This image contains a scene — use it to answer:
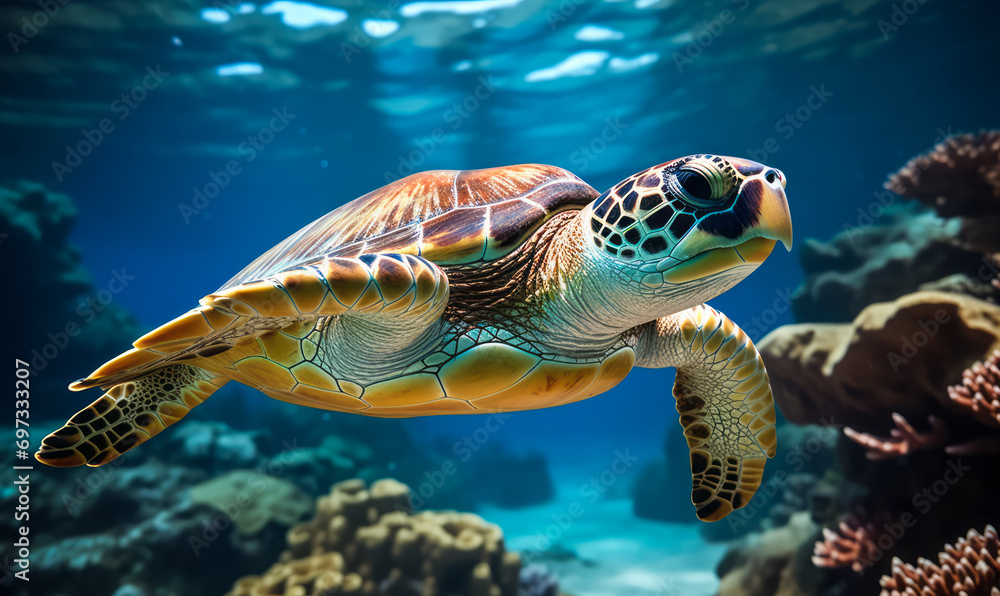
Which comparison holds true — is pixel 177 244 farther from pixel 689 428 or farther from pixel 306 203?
pixel 689 428

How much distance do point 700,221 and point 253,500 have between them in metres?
6.42

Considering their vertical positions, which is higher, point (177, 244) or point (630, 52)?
point (630, 52)

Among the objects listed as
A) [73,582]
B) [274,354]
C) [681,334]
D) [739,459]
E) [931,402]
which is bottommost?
[73,582]

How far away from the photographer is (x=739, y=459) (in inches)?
99.3

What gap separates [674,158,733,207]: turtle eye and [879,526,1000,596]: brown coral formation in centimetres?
220

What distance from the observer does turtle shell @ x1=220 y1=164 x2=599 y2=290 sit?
6.12ft

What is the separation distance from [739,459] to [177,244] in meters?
34.2

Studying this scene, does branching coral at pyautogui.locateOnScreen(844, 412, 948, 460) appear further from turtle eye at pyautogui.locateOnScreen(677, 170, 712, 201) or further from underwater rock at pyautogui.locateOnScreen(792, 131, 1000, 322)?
turtle eye at pyautogui.locateOnScreen(677, 170, 712, 201)

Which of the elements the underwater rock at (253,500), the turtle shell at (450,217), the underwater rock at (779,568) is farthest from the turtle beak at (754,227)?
the underwater rock at (253,500)

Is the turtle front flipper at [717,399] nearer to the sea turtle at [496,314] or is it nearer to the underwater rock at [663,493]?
the sea turtle at [496,314]

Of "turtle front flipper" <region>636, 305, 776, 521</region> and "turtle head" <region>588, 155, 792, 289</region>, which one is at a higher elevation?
"turtle head" <region>588, 155, 792, 289</region>

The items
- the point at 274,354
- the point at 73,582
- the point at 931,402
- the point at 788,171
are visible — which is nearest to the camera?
the point at 274,354

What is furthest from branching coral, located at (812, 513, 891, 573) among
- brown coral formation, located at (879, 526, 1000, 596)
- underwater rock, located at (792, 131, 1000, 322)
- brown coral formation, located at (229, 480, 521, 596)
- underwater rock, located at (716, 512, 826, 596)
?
brown coral formation, located at (229, 480, 521, 596)

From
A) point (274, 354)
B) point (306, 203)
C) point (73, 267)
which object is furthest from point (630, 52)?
point (306, 203)
